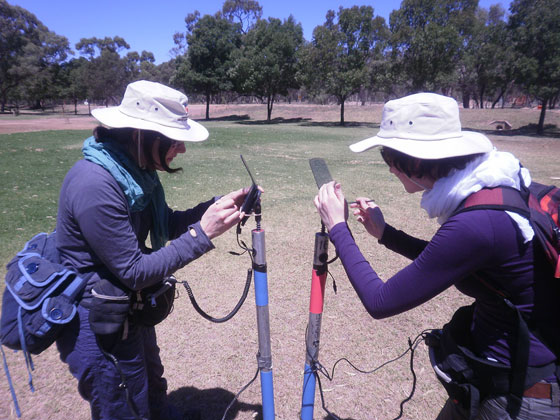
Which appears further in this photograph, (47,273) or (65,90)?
(65,90)

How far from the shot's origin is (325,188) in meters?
1.79

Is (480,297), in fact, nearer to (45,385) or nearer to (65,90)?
(45,385)

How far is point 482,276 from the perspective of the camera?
4.84ft

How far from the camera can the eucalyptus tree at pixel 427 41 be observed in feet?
110

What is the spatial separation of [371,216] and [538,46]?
3367 centimetres

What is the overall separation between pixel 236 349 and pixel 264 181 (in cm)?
701

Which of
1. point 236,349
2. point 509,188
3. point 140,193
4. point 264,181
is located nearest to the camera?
point 509,188

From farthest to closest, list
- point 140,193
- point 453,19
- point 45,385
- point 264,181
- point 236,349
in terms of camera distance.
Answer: point 453,19 → point 264,181 → point 236,349 → point 45,385 → point 140,193

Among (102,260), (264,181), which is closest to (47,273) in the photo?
(102,260)

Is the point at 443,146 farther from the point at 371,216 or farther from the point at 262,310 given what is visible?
the point at 262,310

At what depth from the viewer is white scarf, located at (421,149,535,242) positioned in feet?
4.78

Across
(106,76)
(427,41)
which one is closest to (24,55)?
(106,76)

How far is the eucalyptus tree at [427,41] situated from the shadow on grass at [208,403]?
Result: 1437 inches

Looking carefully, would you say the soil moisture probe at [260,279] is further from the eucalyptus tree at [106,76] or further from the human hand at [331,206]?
the eucalyptus tree at [106,76]
